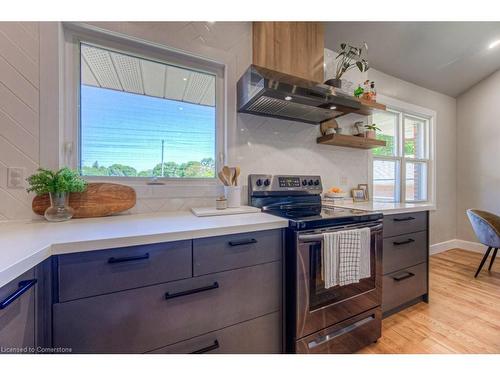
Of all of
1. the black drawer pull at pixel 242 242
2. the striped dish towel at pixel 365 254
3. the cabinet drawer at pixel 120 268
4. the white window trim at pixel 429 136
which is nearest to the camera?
the cabinet drawer at pixel 120 268

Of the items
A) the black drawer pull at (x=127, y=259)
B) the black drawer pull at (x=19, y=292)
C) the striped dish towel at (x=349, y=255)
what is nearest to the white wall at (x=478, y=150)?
the striped dish towel at (x=349, y=255)

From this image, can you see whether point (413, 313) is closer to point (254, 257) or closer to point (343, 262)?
point (343, 262)

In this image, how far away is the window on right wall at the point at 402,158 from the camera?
9.14 ft

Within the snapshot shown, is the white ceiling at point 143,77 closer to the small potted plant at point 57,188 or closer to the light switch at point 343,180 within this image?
the small potted plant at point 57,188

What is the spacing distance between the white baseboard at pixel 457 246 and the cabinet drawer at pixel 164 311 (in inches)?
134

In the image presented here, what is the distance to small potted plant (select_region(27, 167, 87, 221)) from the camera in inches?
43.2

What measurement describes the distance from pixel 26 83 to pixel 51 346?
132cm

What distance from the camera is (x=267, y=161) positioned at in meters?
1.85

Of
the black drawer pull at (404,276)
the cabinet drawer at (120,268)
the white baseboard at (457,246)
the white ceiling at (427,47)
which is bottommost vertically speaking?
the white baseboard at (457,246)

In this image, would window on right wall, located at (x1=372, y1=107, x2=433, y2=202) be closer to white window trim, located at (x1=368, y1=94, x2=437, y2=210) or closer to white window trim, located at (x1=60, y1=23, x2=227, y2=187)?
white window trim, located at (x1=368, y1=94, x2=437, y2=210)

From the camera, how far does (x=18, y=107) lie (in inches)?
45.4

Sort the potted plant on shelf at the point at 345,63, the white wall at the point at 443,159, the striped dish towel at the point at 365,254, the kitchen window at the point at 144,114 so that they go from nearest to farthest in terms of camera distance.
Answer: the striped dish towel at the point at 365,254, the kitchen window at the point at 144,114, the potted plant on shelf at the point at 345,63, the white wall at the point at 443,159

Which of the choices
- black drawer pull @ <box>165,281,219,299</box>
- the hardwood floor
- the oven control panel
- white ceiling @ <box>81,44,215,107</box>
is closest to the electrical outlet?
white ceiling @ <box>81,44,215,107</box>

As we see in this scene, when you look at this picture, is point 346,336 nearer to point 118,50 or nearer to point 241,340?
point 241,340
